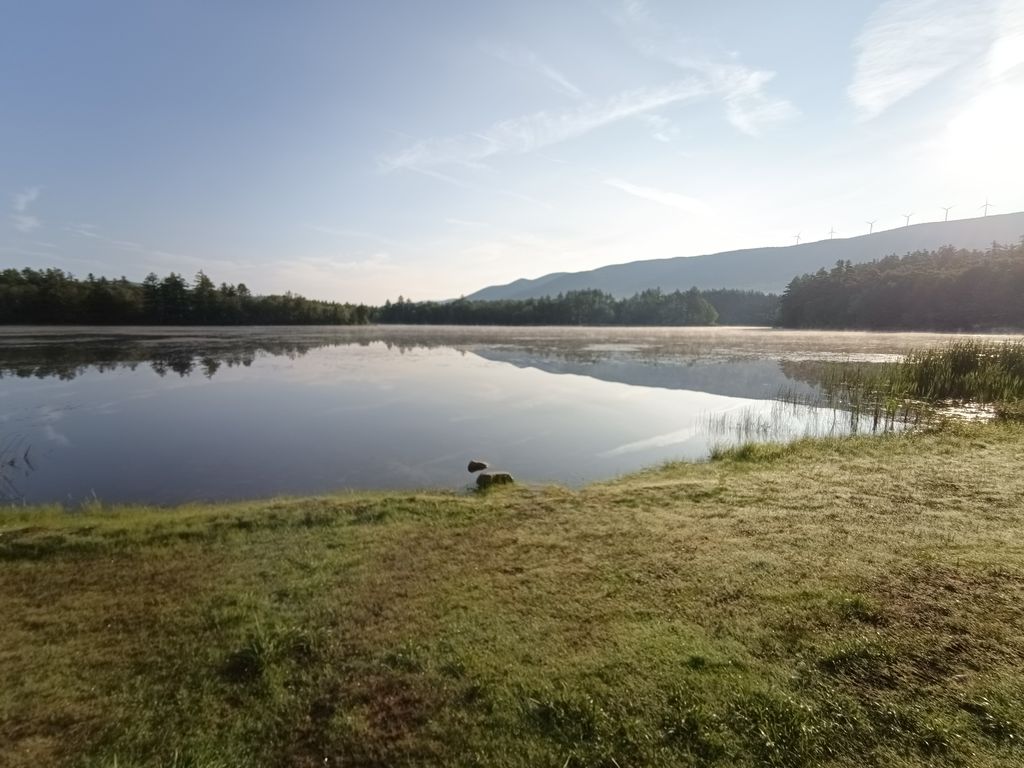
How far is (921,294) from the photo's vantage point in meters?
81.9

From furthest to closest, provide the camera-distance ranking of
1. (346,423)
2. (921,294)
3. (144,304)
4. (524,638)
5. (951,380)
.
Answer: (144,304) → (921,294) → (951,380) → (346,423) → (524,638)

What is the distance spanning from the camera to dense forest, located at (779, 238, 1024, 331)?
71062 millimetres

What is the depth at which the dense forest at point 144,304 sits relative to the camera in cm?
7906

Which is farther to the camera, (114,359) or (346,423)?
(114,359)

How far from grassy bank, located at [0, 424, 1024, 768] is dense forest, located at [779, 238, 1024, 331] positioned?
289 feet

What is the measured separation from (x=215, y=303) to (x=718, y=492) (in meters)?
110

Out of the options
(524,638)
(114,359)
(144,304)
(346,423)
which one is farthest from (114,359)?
(144,304)

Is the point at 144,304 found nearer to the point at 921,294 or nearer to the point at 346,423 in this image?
the point at 346,423

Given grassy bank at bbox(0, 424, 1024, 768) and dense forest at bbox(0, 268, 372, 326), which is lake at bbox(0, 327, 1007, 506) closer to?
grassy bank at bbox(0, 424, 1024, 768)

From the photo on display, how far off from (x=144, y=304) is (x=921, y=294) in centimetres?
13237

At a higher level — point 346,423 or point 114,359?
point 114,359

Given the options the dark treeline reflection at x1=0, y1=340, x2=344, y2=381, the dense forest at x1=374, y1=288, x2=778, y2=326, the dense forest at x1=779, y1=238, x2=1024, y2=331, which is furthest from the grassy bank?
the dense forest at x1=374, y1=288, x2=778, y2=326

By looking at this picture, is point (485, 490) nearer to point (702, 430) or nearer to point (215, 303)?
point (702, 430)

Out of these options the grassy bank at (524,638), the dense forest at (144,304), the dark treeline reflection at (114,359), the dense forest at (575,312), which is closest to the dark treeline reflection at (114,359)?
the dark treeline reflection at (114,359)
